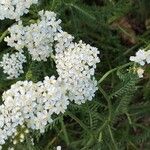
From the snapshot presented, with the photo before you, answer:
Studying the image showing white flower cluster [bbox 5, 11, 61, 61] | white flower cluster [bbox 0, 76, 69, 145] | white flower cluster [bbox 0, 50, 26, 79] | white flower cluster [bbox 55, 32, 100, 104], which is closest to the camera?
white flower cluster [bbox 0, 76, 69, 145]

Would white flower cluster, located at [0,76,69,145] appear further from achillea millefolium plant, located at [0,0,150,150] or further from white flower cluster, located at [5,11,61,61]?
white flower cluster, located at [5,11,61,61]

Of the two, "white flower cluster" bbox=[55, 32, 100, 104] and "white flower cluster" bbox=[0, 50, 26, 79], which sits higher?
"white flower cluster" bbox=[0, 50, 26, 79]

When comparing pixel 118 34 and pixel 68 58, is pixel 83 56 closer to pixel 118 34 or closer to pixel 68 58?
pixel 68 58

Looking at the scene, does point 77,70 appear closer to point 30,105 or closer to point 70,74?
point 70,74

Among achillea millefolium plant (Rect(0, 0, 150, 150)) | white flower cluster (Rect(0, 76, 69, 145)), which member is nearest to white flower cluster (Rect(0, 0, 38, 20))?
achillea millefolium plant (Rect(0, 0, 150, 150))

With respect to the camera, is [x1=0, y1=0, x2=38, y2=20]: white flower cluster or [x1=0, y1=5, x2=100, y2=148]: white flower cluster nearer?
[x1=0, y1=5, x2=100, y2=148]: white flower cluster

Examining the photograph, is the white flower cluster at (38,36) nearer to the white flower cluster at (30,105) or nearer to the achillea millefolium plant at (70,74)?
the achillea millefolium plant at (70,74)

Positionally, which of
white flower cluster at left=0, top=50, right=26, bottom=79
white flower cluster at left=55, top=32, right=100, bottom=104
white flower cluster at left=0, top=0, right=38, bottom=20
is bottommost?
white flower cluster at left=55, top=32, right=100, bottom=104

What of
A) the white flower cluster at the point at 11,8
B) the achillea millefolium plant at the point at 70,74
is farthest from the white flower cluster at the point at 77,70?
the white flower cluster at the point at 11,8

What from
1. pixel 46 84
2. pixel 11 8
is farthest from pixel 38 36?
pixel 46 84
